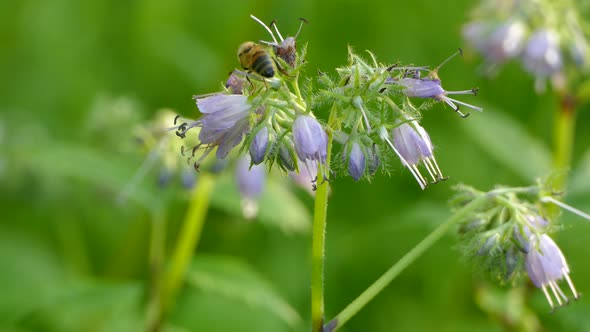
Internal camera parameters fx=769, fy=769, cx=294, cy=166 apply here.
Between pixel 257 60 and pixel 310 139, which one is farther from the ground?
pixel 257 60

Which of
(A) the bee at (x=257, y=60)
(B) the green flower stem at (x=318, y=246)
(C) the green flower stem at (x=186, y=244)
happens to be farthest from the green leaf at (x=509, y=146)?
(A) the bee at (x=257, y=60)

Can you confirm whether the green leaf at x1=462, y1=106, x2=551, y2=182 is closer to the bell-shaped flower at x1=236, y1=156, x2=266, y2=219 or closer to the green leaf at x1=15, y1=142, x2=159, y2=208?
the bell-shaped flower at x1=236, y1=156, x2=266, y2=219

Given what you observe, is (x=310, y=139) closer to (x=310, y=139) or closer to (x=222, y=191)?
(x=310, y=139)

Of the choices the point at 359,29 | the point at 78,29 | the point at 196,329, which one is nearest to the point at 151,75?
the point at 78,29

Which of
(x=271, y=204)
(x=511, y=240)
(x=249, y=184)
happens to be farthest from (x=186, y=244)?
(x=511, y=240)

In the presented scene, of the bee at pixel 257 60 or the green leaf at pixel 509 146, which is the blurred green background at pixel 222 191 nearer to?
the green leaf at pixel 509 146

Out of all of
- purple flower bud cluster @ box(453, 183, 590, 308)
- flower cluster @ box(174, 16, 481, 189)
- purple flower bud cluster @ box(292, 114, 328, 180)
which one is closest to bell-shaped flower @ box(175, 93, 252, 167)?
flower cluster @ box(174, 16, 481, 189)
